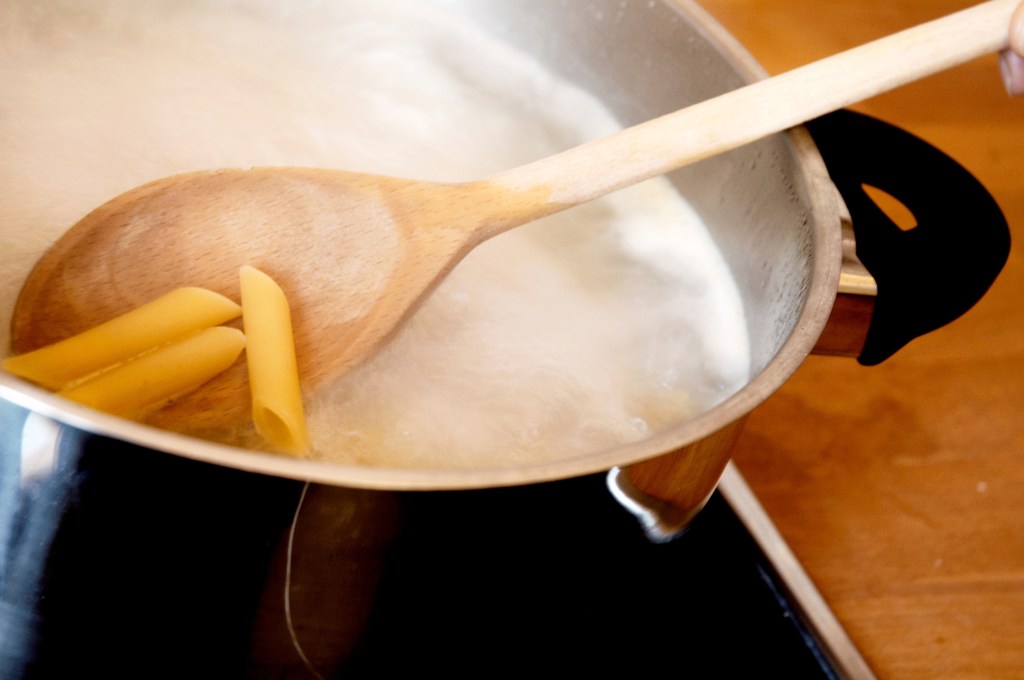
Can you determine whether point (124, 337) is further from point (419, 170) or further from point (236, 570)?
point (419, 170)

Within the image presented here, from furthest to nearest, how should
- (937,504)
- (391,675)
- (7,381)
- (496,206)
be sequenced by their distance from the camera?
(937,504)
(496,206)
(391,675)
(7,381)

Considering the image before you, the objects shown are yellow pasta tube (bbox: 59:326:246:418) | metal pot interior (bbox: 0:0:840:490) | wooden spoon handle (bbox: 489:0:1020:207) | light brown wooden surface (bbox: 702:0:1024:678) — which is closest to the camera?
metal pot interior (bbox: 0:0:840:490)

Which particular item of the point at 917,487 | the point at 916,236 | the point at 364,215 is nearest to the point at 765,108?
the point at 916,236

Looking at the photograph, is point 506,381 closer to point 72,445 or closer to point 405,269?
point 405,269

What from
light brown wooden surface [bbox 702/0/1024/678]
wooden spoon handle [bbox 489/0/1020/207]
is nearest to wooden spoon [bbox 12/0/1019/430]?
wooden spoon handle [bbox 489/0/1020/207]

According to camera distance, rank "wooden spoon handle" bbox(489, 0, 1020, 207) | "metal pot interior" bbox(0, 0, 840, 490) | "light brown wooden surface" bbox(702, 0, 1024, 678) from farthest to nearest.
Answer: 1. "light brown wooden surface" bbox(702, 0, 1024, 678)
2. "wooden spoon handle" bbox(489, 0, 1020, 207)
3. "metal pot interior" bbox(0, 0, 840, 490)

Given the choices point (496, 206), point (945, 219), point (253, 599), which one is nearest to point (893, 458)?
point (945, 219)

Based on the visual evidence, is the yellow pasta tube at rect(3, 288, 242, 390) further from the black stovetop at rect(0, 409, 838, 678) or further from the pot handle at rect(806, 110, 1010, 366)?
the pot handle at rect(806, 110, 1010, 366)
